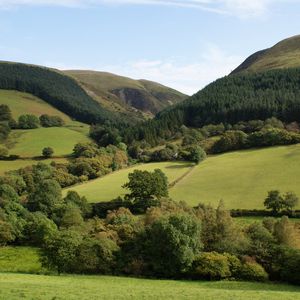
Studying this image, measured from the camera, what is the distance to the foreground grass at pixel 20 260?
6084 cm

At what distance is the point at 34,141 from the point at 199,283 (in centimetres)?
14557

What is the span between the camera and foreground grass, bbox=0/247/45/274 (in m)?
60.8

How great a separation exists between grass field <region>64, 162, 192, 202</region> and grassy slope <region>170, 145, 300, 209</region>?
4.82 metres

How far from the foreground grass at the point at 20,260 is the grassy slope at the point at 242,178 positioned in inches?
1284

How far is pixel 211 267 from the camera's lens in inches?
2109

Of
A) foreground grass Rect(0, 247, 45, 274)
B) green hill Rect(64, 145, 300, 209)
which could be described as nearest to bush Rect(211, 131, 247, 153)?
green hill Rect(64, 145, 300, 209)

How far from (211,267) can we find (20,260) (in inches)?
1179

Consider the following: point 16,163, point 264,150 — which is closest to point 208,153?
point 264,150

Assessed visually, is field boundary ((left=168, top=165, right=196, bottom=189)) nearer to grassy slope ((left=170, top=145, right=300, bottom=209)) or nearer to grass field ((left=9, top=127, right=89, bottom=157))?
grassy slope ((left=170, top=145, right=300, bottom=209))

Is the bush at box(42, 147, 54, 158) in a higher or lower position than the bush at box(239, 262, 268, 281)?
higher

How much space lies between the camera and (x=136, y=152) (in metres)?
165

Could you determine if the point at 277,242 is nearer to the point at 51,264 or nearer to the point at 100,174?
the point at 51,264

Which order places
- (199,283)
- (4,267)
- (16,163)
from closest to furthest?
1. (199,283)
2. (4,267)
3. (16,163)

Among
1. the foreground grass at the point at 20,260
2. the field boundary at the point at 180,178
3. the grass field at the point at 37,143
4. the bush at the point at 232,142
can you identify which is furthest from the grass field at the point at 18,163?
the foreground grass at the point at 20,260
